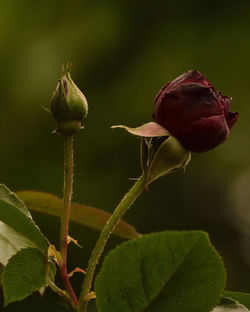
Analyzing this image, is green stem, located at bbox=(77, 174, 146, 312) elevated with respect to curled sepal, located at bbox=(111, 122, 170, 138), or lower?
lower

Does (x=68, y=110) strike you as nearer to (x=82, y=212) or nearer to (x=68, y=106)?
(x=68, y=106)

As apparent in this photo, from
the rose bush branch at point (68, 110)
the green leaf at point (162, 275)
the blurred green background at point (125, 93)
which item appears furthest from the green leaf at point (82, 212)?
the blurred green background at point (125, 93)

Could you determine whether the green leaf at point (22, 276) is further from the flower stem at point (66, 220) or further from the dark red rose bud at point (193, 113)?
the dark red rose bud at point (193, 113)

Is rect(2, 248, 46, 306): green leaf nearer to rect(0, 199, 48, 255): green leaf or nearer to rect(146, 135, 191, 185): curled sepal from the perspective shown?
rect(0, 199, 48, 255): green leaf

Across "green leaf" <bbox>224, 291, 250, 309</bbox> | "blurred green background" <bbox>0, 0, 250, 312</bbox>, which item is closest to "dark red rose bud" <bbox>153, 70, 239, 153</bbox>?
"green leaf" <bbox>224, 291, 250, 309</bbox>

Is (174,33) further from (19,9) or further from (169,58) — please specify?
(19,9)
